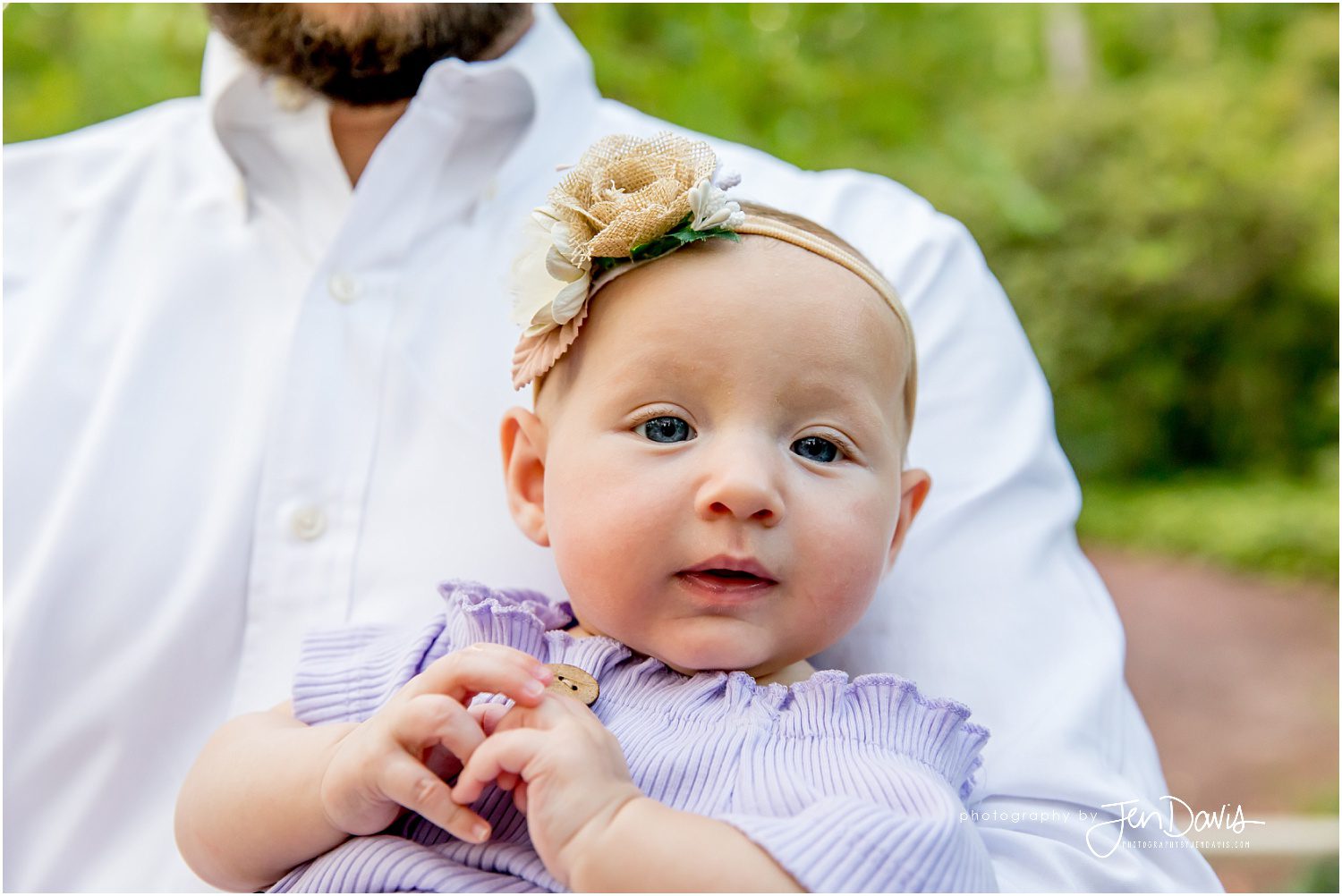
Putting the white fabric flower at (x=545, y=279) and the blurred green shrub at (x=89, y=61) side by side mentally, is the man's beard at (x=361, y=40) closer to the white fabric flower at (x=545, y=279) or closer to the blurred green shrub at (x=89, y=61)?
the white fabric flower at (x=545, y=279)

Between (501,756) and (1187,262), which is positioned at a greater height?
(1187,262)

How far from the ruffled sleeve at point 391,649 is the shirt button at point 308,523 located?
289mm

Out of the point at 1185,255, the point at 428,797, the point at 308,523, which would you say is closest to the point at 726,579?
the point at 428,797

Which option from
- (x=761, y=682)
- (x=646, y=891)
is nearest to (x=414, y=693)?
(x=646, y=891)

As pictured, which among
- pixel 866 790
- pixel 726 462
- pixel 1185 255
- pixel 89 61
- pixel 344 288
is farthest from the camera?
pixel 1185 255

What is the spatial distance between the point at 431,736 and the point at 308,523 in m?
0.77

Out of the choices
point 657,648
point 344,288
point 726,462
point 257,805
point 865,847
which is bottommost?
point 257,805

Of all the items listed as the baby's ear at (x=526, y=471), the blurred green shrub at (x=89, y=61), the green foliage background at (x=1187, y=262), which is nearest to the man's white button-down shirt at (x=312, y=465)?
the baby's ear at (x=526, y=471)

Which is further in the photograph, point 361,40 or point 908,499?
point 361,40

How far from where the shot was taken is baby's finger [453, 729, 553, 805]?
1.31m

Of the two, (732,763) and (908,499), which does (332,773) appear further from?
(908,499)

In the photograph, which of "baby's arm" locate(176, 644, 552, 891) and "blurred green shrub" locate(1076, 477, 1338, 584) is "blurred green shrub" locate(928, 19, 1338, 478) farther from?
"baby's arm" locate(176, 644, 552, 891)

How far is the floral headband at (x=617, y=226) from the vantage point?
1655mm

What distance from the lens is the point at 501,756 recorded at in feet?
4.31
